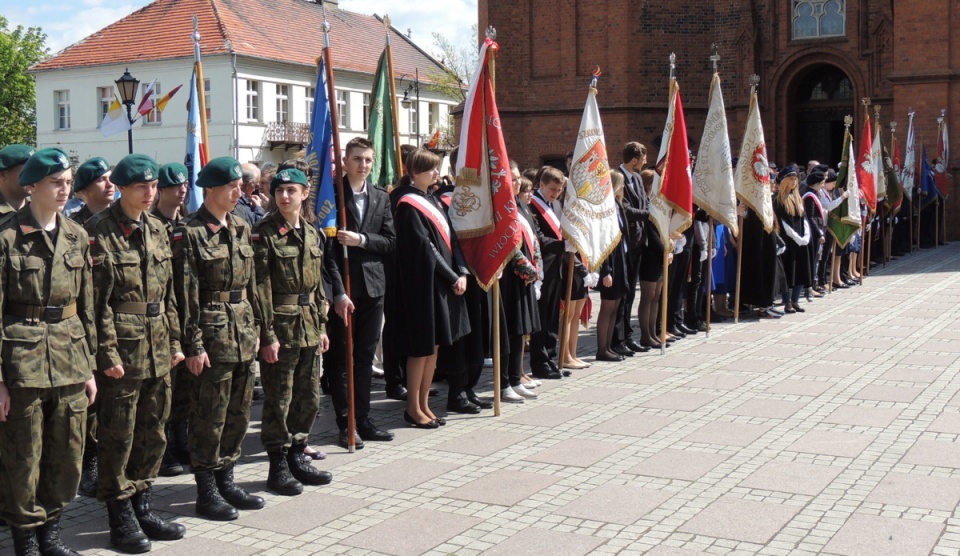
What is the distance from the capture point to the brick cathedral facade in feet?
92.7

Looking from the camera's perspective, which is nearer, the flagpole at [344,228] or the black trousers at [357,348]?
the flagpole at [344,228]

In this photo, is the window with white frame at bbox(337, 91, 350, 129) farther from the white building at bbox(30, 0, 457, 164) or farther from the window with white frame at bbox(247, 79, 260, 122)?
the window with white frame at bbox(247, 79, 260, 122)

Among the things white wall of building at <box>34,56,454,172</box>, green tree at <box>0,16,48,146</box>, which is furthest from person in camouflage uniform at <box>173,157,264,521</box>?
green tree at <box>0,16,48,146</box>

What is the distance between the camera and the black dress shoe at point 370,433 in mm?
7852

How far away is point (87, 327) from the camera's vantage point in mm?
5336

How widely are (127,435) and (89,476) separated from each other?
52.9 inches

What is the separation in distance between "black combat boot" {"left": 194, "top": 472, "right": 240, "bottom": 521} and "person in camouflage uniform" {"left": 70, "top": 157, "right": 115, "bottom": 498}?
24.5 inches

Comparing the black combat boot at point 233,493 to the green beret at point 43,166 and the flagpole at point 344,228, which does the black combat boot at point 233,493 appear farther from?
the green beret at point 43,166

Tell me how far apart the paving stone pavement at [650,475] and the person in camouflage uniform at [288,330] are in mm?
222

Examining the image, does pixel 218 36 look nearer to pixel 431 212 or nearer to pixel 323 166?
pixel 431 212

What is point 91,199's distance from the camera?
6.24m

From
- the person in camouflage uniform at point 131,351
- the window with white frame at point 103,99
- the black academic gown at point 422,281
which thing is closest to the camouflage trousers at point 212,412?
the person in camouflage uniform at point 131,351

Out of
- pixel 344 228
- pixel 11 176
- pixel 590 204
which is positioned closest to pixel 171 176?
pixel 11 176

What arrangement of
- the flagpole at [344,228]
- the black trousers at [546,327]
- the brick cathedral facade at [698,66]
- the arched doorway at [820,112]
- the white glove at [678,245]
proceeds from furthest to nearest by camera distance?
the arched doorway at [820,112] → the brick cathedral facade at [698,66] → the white glove at [678,245] → the black trousers at [546,327] → the flagpole at [344,228]
